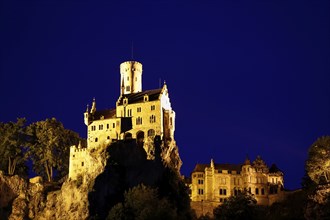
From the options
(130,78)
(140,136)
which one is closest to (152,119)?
(140,136)

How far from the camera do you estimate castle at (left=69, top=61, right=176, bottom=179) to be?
10081 cm

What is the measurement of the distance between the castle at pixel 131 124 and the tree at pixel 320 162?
2683 centimetres

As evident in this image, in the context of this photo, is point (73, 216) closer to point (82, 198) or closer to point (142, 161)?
point (82, 198)

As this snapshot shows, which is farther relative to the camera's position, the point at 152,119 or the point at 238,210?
the point at 152,119

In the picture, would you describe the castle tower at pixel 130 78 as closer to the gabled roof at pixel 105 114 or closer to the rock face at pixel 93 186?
Result: the gabled roof at pixel 105 114

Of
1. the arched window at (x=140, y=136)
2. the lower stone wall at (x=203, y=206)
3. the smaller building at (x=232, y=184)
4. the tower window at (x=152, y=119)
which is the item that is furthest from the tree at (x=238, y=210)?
the smaller building at (x=232, y=184)

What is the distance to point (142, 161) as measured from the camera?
317 feet

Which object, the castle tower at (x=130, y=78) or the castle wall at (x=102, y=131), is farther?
the castle tower at (x=130, y=78)

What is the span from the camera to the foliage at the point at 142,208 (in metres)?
71.2

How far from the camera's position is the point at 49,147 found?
109438 millimetres

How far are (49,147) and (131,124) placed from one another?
19.3 m

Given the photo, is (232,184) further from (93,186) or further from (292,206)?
(93,186)

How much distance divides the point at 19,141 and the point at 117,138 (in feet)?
73.3

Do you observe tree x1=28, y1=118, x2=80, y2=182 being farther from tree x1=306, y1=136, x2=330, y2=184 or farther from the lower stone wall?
tree x1=306, y1=136, x2=330, y2=184
